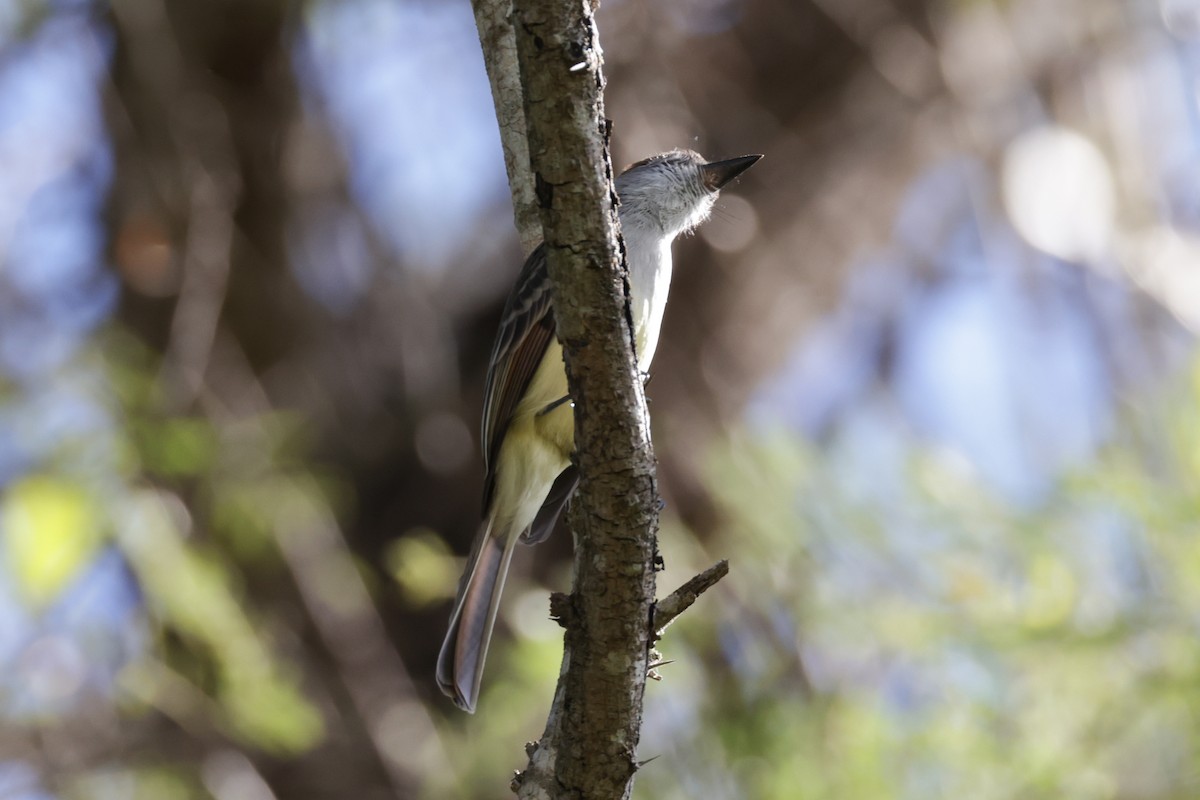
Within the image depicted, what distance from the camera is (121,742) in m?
5.12

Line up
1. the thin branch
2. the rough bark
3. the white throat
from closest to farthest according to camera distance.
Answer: the rough bark < the thin branch < the white throat

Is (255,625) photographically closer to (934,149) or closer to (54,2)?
(54,2)

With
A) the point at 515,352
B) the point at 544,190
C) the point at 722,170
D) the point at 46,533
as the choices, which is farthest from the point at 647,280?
the point at 46,533

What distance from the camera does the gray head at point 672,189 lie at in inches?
153

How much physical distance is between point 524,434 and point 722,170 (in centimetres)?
134

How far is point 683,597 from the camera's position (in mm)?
2129

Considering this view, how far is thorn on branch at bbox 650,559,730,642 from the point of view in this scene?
2115mm

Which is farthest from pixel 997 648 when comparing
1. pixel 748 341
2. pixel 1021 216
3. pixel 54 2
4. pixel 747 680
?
pixel 54 2

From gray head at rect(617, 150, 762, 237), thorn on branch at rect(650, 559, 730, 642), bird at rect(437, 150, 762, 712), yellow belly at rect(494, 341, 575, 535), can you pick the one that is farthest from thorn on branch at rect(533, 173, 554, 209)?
gray head at rect(617, 150, 762, 237)

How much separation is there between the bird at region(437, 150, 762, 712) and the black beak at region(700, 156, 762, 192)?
457mm

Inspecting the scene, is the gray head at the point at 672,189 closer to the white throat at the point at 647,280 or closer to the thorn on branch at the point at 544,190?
the white throat at the point at 647,280

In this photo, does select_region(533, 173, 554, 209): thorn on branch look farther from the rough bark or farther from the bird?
the bird

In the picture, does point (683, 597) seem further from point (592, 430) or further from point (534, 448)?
point (534, 448)

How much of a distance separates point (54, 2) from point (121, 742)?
10.8ft
